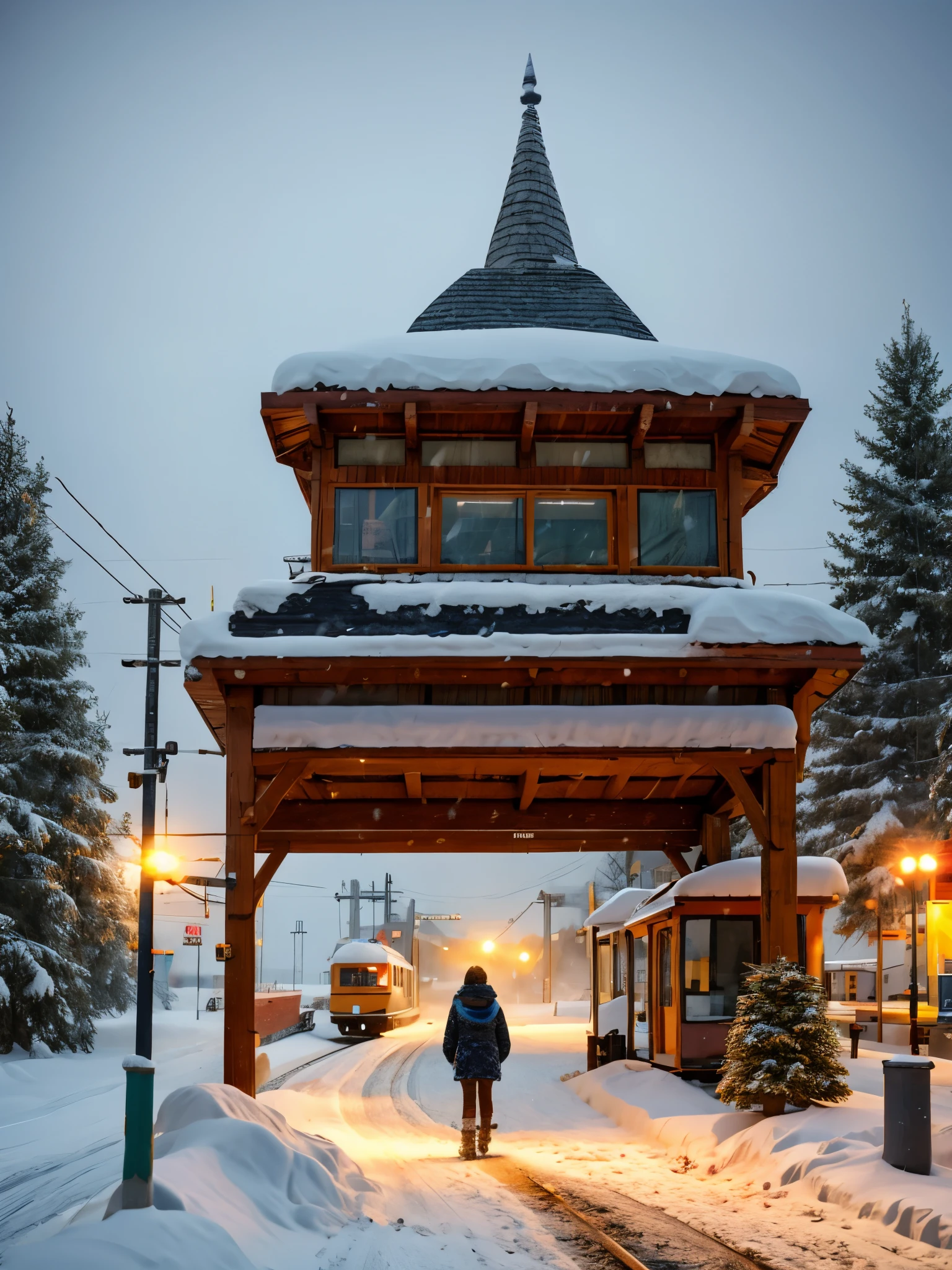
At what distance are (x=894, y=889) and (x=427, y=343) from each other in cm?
2164

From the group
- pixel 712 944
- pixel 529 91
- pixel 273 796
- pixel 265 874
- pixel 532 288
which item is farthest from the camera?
pixel 529 91

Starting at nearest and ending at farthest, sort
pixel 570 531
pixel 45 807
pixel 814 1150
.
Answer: pixel 814 1150
pixel 570 531
pixel 45 807

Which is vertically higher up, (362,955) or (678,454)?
(678,454)

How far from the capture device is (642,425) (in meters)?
15.1

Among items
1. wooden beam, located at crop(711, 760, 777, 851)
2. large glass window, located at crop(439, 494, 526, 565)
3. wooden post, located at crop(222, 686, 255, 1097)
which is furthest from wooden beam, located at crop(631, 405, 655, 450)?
wooden post, located at crop(222, 686, 255, 1097)

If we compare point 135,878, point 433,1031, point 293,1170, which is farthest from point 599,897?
point 293,1170

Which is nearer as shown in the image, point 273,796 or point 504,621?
point 273,796

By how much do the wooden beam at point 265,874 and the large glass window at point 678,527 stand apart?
6298 mm

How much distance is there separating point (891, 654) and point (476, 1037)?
25099 mm

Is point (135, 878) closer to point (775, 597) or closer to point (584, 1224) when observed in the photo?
point (775, 597)

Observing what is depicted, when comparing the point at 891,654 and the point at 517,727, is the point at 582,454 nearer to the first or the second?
the point at 517,727

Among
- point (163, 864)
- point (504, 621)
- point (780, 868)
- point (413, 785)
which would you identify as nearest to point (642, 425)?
point (504, 621)

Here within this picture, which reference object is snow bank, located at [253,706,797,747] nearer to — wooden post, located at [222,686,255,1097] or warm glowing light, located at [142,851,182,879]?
wooden post, located at [222,686,255,1097]

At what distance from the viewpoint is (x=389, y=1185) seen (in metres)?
9.48
